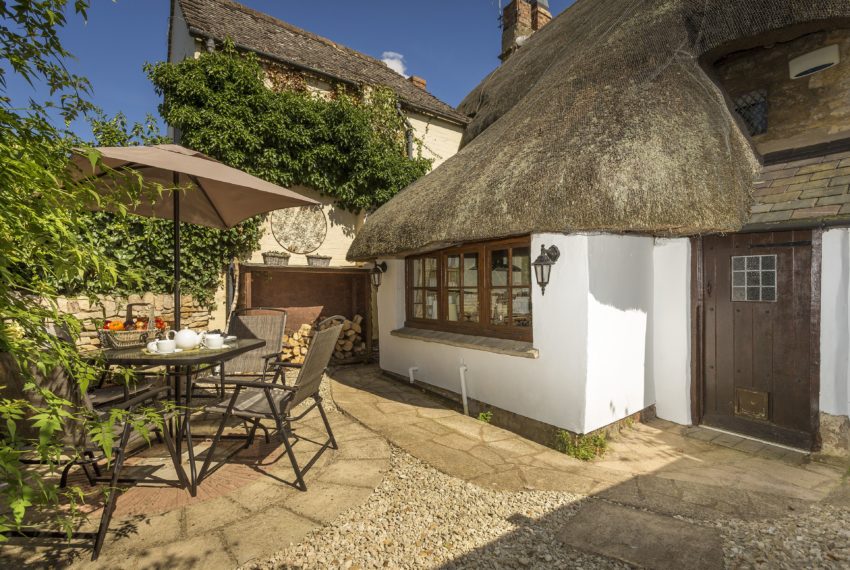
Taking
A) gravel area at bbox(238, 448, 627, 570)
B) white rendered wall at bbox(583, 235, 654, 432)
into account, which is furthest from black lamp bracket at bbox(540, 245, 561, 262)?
gravel area at bbox(238, 448, 627, 570)

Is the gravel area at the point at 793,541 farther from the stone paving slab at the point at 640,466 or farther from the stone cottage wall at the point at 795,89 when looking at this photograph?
the stone cottage wall at the point at 795,89

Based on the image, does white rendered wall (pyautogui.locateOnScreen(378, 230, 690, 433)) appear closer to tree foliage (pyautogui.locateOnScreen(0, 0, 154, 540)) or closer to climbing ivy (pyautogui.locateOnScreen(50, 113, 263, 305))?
tree foliage (pyautogui.locateOnScreen(0, 0, 154, 540))

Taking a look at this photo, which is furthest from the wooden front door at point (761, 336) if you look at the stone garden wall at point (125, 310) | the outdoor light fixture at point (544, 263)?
the stone garden wall at point (125, 310)

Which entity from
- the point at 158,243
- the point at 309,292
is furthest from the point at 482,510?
the point at 158,243

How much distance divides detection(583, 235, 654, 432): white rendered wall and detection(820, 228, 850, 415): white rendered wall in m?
1.44

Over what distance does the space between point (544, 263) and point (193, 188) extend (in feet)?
11.2

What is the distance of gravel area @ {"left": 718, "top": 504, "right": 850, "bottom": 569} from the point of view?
7.41 ft

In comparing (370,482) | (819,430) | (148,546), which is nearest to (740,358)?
(819,430)

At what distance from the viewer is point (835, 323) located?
12.0 ft

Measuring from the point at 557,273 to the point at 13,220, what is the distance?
3.82m

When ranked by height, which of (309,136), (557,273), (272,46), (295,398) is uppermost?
(272,46)

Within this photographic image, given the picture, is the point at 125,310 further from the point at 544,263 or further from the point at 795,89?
the point at 795,89

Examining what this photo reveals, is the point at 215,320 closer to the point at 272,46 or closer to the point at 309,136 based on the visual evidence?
the point at 309,136

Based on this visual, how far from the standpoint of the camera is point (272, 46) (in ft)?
27.2
